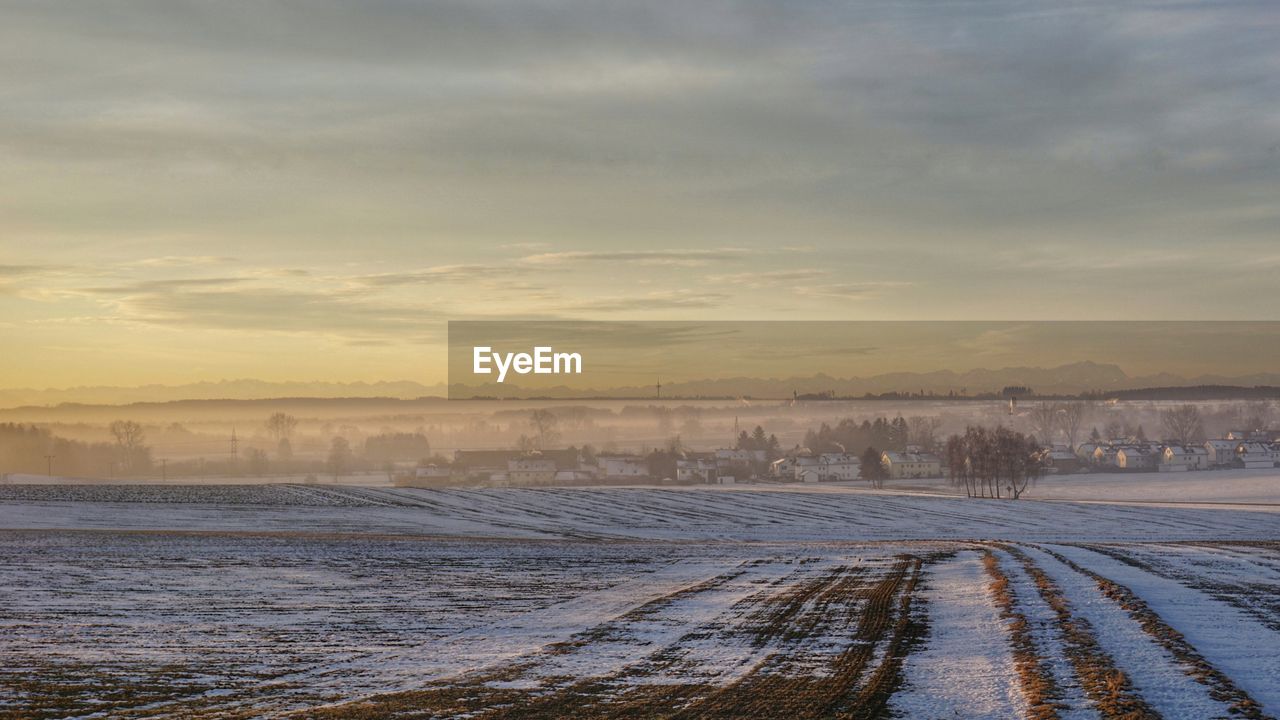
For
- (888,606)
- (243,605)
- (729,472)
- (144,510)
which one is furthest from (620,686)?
(729,472)

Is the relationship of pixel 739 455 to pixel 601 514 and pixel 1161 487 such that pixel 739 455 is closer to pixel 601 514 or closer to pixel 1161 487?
pixel 1161 487

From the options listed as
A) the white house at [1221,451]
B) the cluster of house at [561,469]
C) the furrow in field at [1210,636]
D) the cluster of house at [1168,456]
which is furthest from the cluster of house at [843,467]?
the furrow in field at [1210,636]

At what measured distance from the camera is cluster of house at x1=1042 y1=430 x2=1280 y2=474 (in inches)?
6304

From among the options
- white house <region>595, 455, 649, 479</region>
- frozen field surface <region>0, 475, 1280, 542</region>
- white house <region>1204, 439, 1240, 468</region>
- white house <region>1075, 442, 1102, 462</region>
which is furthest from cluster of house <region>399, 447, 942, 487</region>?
frozen field surface <region>0, 475, 1280, 542</region>

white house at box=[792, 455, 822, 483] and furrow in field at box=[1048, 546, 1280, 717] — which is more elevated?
furrow in field at box=[1048, 546, 1280, 717]

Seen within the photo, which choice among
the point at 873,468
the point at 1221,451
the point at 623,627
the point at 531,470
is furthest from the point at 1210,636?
the point at 1221,451

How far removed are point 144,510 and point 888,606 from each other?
168ft

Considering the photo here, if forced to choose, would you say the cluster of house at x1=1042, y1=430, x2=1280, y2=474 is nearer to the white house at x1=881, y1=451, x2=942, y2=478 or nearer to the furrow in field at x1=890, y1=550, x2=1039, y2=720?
the white house at x1=881, y1=451, x2=942, y2=478

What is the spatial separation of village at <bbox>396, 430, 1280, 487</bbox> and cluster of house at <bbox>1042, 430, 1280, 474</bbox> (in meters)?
0.15

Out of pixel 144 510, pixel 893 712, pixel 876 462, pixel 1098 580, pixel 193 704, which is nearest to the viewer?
pixel 893 712

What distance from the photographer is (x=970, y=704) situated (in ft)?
45.0

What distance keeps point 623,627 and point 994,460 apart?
102 meters

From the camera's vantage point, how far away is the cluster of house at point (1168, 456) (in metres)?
160

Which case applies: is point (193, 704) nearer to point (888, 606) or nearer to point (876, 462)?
point (888, 606)
